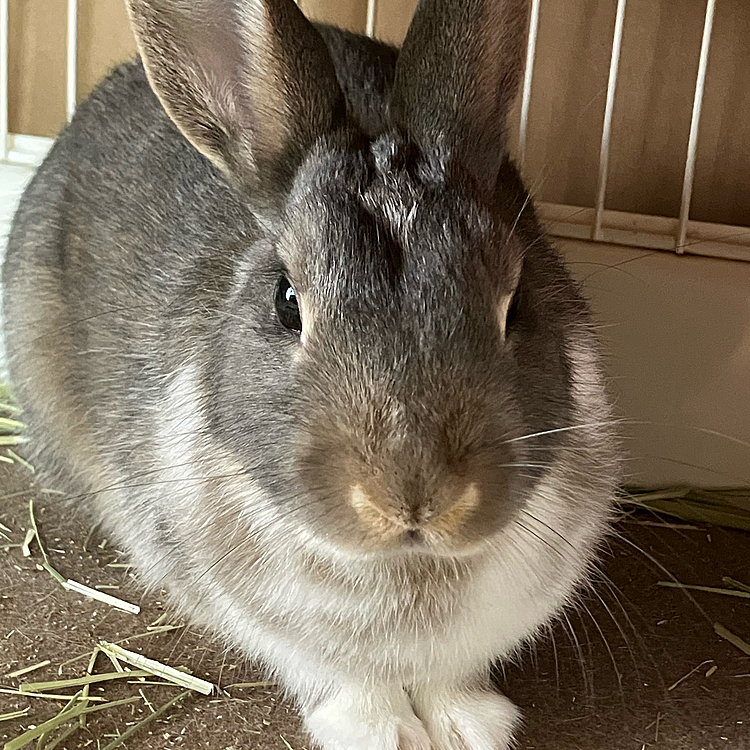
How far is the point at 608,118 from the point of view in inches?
87.7

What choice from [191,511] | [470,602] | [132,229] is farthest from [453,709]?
[132,229]

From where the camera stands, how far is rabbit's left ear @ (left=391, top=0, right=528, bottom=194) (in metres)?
1.46

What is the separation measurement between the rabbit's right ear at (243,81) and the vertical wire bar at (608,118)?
3.09 ft

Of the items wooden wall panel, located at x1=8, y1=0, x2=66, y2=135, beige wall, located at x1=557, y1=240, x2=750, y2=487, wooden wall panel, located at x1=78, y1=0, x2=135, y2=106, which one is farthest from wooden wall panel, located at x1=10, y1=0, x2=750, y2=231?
wooden wall panel, located at x1=8, y1=0, x2=66, y2=135

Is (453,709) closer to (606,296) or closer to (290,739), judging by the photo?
(290,739)

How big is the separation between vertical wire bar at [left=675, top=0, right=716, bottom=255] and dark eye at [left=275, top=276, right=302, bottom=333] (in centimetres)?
116

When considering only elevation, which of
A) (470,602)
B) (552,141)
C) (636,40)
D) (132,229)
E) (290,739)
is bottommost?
(290,739)

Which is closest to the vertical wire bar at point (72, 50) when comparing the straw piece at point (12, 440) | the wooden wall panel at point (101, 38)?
the wooden wall panel at point (101, 38)

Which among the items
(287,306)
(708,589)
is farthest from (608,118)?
(287,306)

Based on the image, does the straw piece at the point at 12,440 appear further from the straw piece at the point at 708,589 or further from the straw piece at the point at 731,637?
the straw piece at the point at 731,637

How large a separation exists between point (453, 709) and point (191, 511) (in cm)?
55

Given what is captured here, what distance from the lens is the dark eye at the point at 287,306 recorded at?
139 centimetres

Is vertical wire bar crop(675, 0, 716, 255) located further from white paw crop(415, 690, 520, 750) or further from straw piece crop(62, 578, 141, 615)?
straw piece crop(62, 578, 141, 615)

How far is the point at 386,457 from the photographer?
1.16 metres
